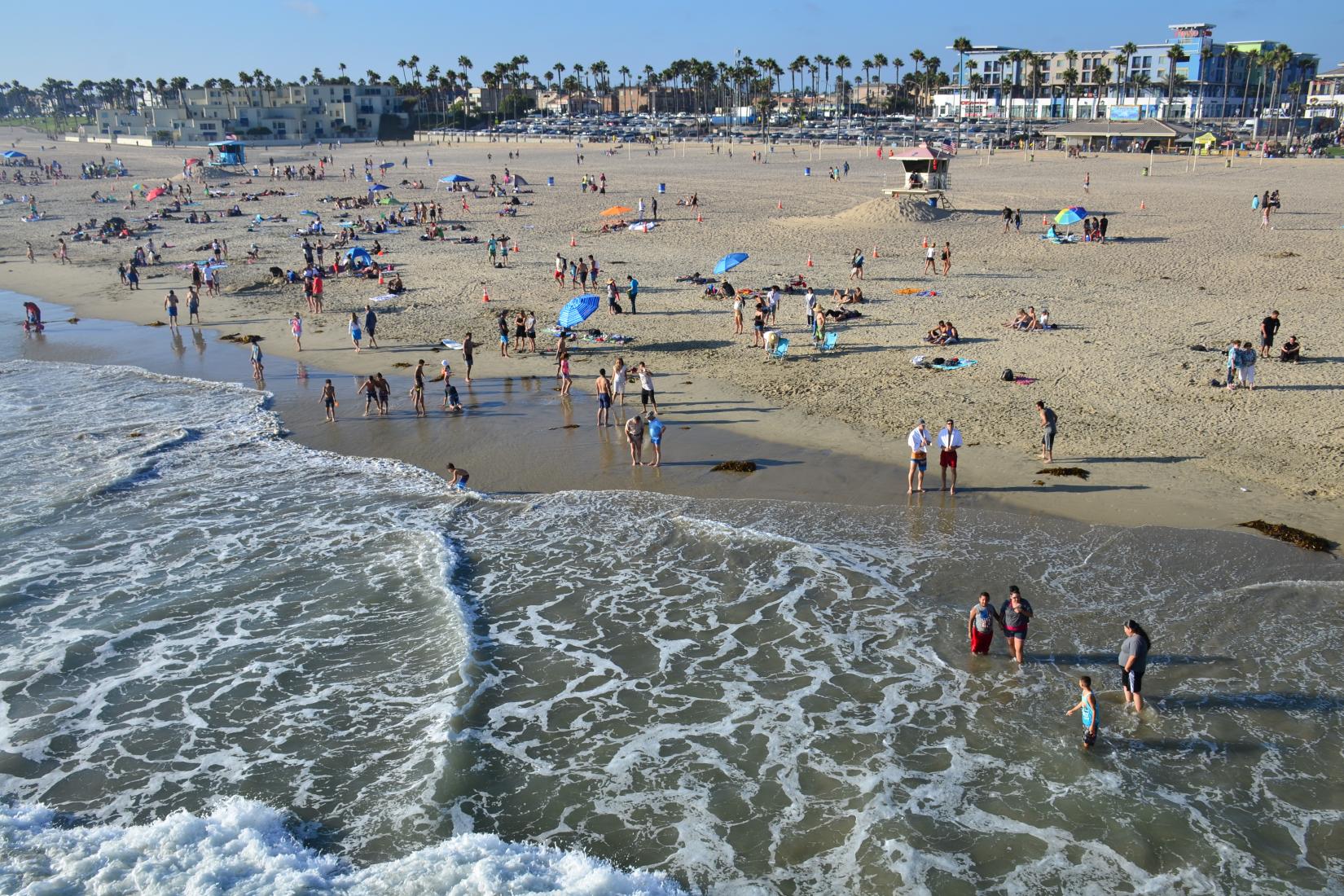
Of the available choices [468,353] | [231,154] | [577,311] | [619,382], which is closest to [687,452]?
[619,382]

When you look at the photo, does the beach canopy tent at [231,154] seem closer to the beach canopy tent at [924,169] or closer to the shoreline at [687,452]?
the beach canopy tent at [924,169]

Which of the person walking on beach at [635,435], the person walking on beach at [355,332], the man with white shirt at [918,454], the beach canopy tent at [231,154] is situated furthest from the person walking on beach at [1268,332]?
the beach canopy tent at [231,154]

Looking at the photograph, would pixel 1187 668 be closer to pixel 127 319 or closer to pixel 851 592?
pixel 851 592

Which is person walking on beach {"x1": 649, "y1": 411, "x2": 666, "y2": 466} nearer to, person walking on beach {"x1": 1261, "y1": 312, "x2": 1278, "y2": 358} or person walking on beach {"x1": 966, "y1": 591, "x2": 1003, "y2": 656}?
person walking on beach {"x1": 966, "y1": 591, "x2": 1003, "y2": 656}

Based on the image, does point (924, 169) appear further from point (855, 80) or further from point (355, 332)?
point (855, 80)

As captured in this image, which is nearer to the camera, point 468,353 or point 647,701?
point 647,701

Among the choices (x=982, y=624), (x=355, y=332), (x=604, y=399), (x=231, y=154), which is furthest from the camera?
(x=231, y=154)
